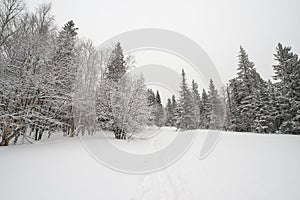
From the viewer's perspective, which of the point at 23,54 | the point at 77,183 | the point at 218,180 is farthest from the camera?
the point at 23,54

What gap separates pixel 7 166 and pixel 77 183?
275 centimetres

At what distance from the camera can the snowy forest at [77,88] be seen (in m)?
9.01

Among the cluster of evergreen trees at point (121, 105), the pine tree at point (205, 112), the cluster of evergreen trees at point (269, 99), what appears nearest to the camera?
the cluster of evergreen trees at point (121, 105)

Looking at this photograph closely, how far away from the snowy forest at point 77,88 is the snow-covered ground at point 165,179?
15.7ft

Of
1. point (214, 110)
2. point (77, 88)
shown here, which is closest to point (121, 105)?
point (77, 88)

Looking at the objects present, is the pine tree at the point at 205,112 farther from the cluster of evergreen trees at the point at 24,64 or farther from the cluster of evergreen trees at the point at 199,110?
the cluster of evergreen trees at the point at 24,64

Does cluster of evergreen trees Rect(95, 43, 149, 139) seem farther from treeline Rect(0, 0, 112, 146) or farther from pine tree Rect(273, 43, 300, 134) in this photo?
pine tree Rect(273, 43, 300, 134)

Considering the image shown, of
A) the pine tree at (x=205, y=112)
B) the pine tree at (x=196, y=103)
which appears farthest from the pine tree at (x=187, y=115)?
the pine tree at (x=205, y=112)

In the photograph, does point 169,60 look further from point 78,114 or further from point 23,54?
point 23,54

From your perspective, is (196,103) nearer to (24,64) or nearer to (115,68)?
(115,68)

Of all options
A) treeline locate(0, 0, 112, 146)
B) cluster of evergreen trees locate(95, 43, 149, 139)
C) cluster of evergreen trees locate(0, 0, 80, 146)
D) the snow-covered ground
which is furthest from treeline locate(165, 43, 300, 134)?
cluster of evergreen trees locate(0, 0, 80, 146)

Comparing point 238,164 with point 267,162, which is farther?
point 238,164

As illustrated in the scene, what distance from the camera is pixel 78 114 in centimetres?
1387

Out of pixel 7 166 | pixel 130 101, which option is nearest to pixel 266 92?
pixel 130 101
